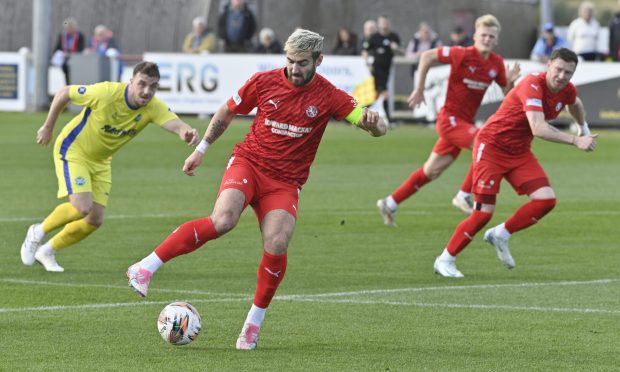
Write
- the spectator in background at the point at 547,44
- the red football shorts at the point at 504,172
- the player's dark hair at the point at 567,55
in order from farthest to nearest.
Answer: the spectator in background at the point at 547,44 < the red football shorts at the point at 504,172 < the player's dark hair at the point at 567,55

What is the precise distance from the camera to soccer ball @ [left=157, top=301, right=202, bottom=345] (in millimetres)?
8531

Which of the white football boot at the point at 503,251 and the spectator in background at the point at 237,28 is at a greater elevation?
the white football boot at the point at 503,251

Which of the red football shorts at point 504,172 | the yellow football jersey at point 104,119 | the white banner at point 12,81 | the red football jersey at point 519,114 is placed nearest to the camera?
the yellow football jersey at point 104,119

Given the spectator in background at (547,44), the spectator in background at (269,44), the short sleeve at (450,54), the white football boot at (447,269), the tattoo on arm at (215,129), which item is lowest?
the spectator in background at (269,44)

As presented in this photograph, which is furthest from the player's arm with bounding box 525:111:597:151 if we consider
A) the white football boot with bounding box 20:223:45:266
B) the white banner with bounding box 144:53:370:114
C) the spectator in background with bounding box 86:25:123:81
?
the spectator in background with bounding box 86:25:123:81

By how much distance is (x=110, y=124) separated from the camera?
1198 centimetres

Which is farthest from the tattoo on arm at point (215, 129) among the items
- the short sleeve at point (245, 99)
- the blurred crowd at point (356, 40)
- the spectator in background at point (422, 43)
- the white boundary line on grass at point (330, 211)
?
the spectator in background at point (422, 43)

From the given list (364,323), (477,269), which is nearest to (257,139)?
(364,323)

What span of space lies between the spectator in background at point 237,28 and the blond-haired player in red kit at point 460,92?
1858 cm

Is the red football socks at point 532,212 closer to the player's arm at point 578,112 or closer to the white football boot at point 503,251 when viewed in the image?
the white football boot at point 503,251

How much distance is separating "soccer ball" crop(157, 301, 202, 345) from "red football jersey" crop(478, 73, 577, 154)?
443 cm

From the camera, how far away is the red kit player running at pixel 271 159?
8.73 metres

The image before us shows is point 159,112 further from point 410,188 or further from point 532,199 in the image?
point 410,188

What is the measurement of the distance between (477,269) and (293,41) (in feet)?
14.9
